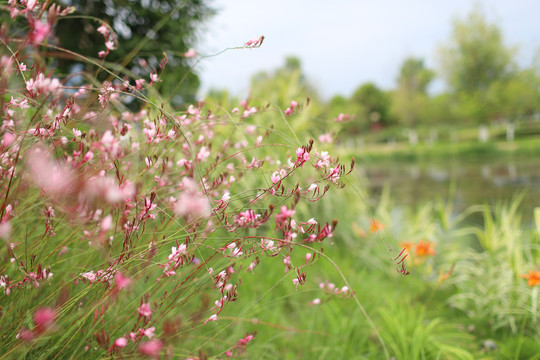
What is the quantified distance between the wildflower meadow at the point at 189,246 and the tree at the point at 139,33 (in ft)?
2.93

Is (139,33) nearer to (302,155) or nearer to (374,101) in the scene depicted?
(302,155)

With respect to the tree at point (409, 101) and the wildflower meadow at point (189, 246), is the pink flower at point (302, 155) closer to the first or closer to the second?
the wildflower meadow at point (189, 246)

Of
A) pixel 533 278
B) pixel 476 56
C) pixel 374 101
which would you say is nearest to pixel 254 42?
pixel 533 278

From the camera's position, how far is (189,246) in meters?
1.06

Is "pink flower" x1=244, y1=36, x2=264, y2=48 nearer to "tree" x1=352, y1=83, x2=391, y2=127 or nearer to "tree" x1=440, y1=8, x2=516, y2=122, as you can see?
"tree" x1=440, y1=8, x2=516, y2=122

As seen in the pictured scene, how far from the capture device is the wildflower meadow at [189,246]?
0.95 metres

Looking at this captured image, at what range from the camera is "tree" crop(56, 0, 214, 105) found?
186 inches

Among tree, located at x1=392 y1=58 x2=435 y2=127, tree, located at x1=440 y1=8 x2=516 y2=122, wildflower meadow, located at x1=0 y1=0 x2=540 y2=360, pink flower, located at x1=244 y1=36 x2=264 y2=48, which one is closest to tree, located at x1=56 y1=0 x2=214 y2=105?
wildflower meadow, located at x1=0 y1=0 x2=540 y2=360

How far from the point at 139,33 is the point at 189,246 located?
4.96 m

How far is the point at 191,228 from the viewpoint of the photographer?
1070 mm

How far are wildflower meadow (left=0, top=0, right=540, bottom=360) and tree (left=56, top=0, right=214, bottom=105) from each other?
2.93ft

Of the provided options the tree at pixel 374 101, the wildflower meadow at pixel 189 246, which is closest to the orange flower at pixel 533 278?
the wildflower meadow at pixel 189 246

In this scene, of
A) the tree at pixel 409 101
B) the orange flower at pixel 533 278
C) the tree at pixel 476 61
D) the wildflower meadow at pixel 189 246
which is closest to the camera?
the wildflower meadow at pixel 189 246

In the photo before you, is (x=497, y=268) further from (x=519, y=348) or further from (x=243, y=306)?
(x=243, y=306)
